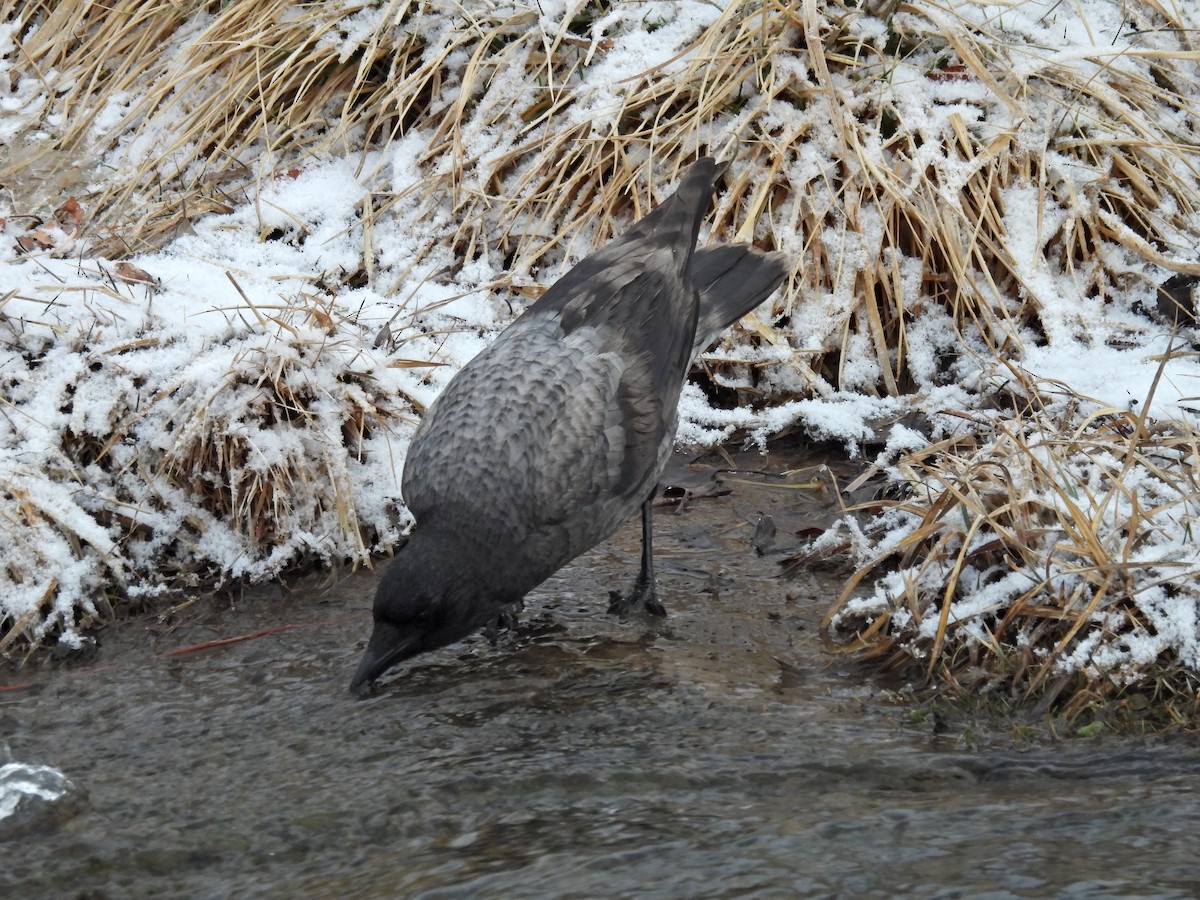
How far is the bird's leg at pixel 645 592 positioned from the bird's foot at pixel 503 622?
0.30 meters

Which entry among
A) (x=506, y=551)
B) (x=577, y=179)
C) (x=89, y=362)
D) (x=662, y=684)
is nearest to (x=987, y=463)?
(x=662, y=684)

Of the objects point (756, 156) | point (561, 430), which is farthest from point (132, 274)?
point (756, 156)

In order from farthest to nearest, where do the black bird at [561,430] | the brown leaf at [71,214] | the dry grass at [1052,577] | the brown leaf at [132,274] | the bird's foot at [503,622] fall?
the brown leaf at [71,214]
the brown leaf at [132,274]
the bird's foot at [503,622]
the black bird at [561,430]
the dry grass at [1052,577]

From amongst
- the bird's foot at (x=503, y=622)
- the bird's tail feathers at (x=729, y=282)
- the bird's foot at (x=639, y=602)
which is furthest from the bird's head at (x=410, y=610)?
the bird's tail feathers at (x=729, y=282)

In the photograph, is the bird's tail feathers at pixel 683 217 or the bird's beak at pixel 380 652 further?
the bird's tail feathers at pixel 683 217

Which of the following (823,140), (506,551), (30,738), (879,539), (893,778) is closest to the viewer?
(893,778)

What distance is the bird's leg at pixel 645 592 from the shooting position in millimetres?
4070

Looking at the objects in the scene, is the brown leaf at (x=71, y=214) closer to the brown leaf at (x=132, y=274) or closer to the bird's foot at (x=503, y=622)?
the brown leaf at (x=132, y=274)

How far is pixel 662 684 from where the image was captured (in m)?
3.49

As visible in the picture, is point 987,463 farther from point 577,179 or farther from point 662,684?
point 577,179

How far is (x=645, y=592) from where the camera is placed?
4.14m

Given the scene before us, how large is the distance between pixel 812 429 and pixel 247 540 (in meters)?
2.13

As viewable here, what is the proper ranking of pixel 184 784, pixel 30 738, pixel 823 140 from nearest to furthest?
pixel 184 784, pixel 30 738, pixel 823 140

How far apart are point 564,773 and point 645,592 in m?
1.21
